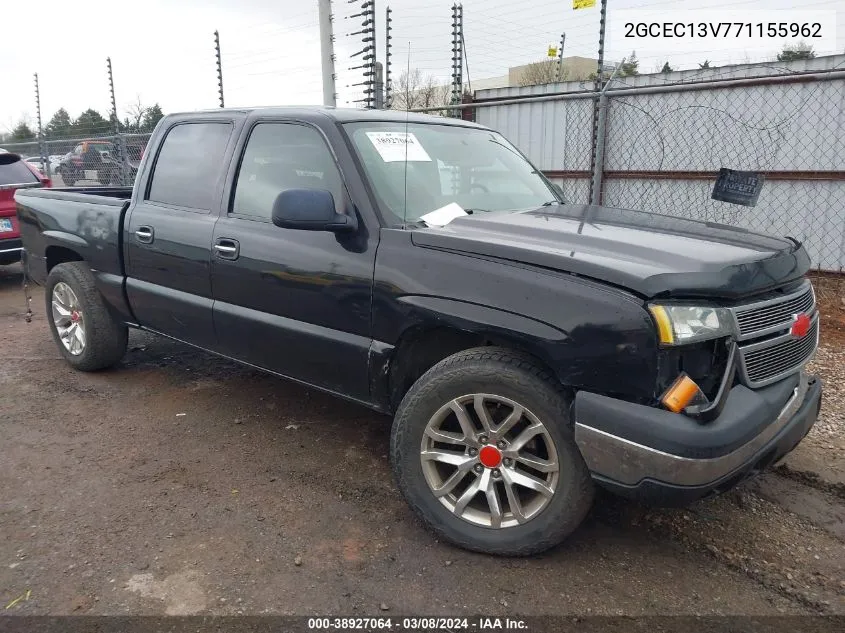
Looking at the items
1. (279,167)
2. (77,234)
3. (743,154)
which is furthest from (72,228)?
(743,154)

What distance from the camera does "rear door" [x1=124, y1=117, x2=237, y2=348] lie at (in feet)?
12.3

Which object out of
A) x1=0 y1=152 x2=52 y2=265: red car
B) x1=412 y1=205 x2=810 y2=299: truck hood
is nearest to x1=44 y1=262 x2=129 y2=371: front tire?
x1=412 y1=205 x2=810 y2=299: truck hood

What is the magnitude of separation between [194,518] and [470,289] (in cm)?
166

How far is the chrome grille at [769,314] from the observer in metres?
2.38

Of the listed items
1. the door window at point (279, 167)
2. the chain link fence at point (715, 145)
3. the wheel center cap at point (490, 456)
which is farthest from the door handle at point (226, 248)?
the chain link fence at point (715, 145)

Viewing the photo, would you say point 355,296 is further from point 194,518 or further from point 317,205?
point 194,518

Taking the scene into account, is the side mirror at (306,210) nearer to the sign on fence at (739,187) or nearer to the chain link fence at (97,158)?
the sign on fence at (739,187)

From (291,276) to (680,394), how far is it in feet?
6.27

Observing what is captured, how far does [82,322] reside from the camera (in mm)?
→ 4723

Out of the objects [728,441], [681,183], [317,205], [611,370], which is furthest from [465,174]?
[681,183]

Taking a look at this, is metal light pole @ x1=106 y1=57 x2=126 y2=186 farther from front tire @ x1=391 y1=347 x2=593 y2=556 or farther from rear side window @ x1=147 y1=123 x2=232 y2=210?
front tire @ x1=391 y1=347 x2=593 y2=556

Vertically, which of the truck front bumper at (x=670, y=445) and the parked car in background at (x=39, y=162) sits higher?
the parked car in background at (x=39, y=162)

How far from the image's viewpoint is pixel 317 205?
288 centimetres

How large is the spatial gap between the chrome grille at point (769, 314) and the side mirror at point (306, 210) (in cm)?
172
